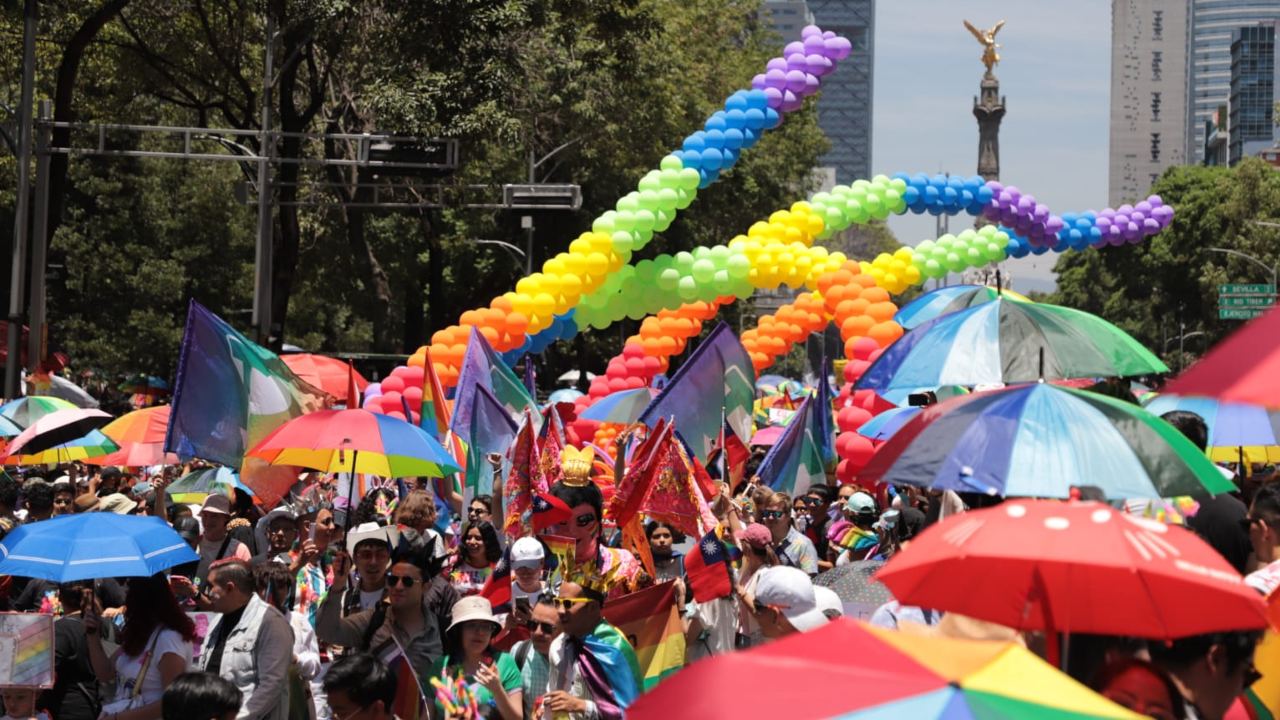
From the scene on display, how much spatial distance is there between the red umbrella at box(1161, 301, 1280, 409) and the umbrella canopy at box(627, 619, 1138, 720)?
78cm

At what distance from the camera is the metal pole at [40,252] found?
2514cm

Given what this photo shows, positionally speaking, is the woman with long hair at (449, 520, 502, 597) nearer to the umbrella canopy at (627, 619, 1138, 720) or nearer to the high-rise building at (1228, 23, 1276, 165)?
the umbrella canopy at (627, 619, 1138, 720)

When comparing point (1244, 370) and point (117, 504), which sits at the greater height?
point (1244, 370)

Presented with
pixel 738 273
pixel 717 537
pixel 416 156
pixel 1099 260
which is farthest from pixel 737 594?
pixel 1099 260

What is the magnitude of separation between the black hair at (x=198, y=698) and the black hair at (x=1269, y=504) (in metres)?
3.71

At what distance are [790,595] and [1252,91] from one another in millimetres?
167318

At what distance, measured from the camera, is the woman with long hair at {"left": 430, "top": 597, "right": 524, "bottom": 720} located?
7.25 metres

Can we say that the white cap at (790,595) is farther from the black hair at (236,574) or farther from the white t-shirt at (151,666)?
the white t-shirt at (151,666)

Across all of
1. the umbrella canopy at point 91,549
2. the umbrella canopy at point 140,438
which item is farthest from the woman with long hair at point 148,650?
the umbrella canopy at point 140,438

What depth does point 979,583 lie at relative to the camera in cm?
458

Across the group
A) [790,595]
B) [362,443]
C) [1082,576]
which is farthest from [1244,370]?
[362,443]

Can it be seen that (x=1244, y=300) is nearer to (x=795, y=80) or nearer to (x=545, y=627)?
(x=795, y=80)

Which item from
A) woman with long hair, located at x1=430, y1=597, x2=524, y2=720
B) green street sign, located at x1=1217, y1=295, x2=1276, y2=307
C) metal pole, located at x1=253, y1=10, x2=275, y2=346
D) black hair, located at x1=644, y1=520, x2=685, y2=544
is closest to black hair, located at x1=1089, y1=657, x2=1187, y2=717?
woman with long hair, located at x1=430, y1=597, x2=524, y2=720

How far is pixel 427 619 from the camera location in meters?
8.13
